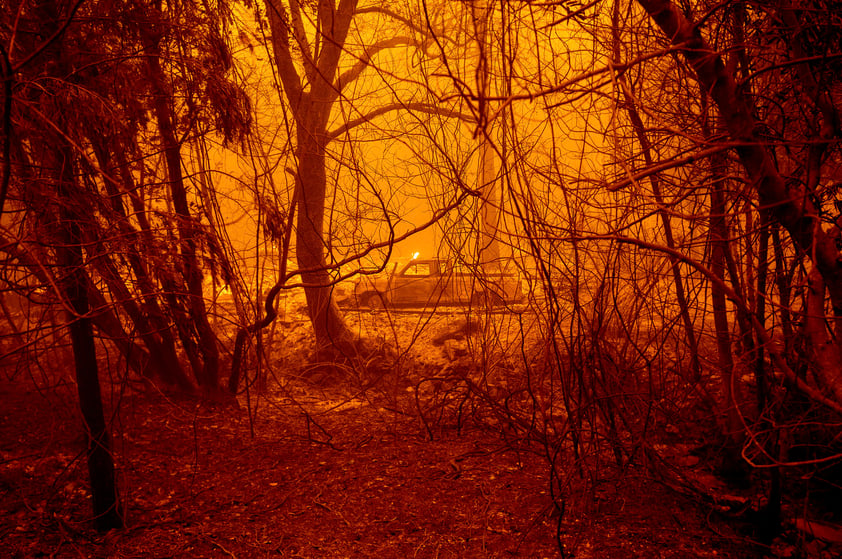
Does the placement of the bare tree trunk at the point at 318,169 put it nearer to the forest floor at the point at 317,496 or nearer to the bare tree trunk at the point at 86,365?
the forest floor at the point at 317,496

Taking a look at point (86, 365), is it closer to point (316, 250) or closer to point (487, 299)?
point (487, 299)

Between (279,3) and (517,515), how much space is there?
4.74 meters

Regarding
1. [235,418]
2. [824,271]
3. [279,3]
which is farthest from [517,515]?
[279,3]

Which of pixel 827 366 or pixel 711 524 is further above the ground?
pixel 827 366

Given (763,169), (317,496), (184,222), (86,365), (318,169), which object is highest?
(318,169)

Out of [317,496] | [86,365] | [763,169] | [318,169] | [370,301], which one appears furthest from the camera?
[370,301]

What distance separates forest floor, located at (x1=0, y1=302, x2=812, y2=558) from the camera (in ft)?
9.09

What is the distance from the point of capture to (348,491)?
3.34 metres

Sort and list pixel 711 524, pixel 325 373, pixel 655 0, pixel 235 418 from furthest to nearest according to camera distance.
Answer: pixel 325 373, pixel 235 418, pixel 711 524, pixel 655 0

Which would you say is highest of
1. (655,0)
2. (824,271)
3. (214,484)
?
(655,0)

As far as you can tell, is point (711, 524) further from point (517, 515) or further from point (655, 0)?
point (655, 0)

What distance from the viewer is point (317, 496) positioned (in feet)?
10.8

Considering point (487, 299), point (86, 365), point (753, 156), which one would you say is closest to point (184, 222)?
point (86, 365)

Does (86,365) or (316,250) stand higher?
(316,250)
